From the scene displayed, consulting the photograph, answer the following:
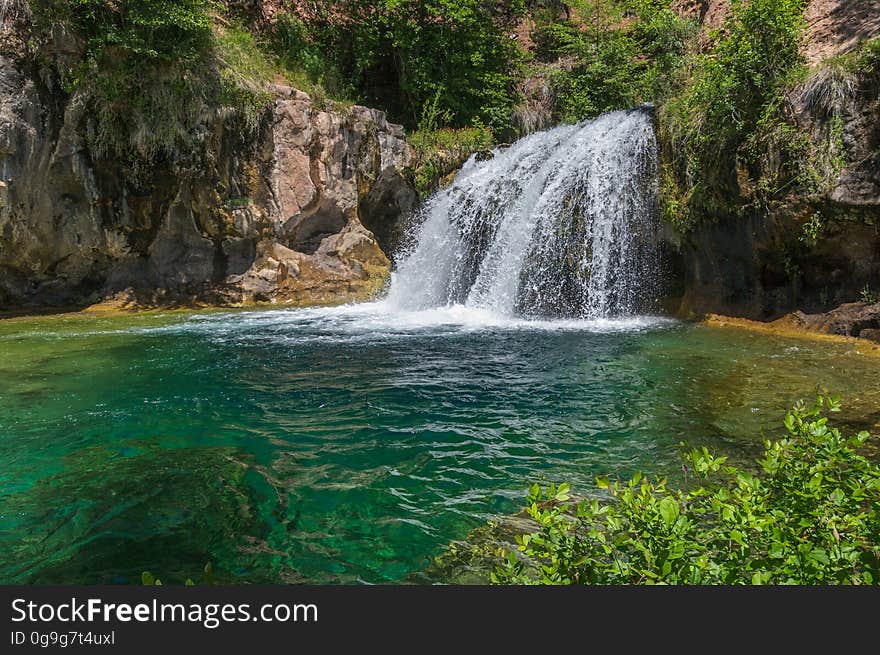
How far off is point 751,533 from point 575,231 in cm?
1032

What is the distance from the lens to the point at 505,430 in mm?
4977

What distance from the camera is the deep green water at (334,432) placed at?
3.28m

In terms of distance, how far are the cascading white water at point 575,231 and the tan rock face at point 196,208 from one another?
11.7ft

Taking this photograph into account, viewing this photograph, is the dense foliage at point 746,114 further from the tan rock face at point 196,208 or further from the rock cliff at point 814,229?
the tan rock face at point 196,208

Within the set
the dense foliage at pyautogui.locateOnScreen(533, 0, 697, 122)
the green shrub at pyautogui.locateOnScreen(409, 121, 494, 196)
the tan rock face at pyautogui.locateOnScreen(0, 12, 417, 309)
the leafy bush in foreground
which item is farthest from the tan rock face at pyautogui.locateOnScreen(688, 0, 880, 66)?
the leafy bush in foreground

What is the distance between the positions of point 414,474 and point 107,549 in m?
1.89

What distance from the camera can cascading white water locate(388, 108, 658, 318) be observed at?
1155 cm

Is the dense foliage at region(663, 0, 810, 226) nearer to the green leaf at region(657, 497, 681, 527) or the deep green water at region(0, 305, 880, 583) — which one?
the deep green water at region(0, 305, 880, 583)

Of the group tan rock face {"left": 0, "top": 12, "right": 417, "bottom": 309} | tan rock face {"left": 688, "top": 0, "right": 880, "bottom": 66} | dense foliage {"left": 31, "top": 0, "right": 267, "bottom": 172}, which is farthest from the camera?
tan rock face {"left": 0, "top": 12, "right": 417, "bottom": 309}

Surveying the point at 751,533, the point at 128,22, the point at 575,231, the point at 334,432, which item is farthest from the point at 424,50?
the point at 751,533

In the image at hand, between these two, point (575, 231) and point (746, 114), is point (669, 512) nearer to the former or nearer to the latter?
point (746, 114)

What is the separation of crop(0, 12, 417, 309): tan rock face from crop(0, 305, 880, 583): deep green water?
16.7 ft

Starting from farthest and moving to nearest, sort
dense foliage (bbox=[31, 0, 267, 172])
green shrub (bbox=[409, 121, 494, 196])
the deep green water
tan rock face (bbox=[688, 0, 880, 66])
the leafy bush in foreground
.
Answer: green shrub (bbox=[409, 121, 494, 196])
dense foliage (bbox=[31, 0, 267, 172])
tan rock face (bbox=[688, 0, 880, 66])
the deep green water
the leafy bush in foreground

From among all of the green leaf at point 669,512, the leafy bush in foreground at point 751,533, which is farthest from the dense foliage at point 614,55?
the green leaf at point 669,512
